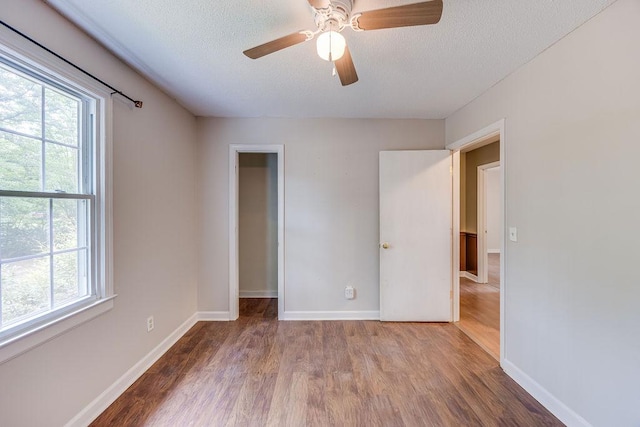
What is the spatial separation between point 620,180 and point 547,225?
0.47 metres

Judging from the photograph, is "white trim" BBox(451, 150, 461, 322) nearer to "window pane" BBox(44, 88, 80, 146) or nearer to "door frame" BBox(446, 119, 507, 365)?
"door frame" BBox(446, 119, 507, 365)

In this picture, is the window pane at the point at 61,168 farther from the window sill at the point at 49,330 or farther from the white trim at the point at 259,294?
the white trim at the point at 259,294

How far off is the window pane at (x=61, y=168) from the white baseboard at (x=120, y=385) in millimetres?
1322

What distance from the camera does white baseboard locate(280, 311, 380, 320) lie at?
118 inches

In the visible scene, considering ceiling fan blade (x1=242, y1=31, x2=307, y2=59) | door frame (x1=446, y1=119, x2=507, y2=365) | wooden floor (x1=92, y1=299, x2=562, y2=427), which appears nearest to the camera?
ceiling fan blade (x1=242, y1=31, x2=307, y2=59)

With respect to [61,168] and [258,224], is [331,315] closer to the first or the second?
[258,224]

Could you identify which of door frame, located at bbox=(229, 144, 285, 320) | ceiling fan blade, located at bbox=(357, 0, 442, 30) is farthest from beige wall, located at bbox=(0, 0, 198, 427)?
ceiling fan blade, located at bbox=(357, 0, 442, 30)

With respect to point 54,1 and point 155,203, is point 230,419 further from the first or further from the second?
point 54,1

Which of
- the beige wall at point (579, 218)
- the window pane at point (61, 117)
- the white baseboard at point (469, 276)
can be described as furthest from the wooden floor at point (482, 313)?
the window pane at point (61, 117)

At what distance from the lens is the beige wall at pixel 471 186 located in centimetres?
450

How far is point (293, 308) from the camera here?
3.01 m

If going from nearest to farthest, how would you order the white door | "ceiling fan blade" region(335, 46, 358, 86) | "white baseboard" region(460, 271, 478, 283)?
"ceiling fan blade" region(335, 46, 358, 86)
the white door
"white baseboard" region(460, 271, 478, 283)

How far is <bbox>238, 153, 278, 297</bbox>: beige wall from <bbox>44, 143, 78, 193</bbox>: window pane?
7.73 ft

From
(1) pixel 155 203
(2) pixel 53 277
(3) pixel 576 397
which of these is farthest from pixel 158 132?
(3) pixel 576 397
